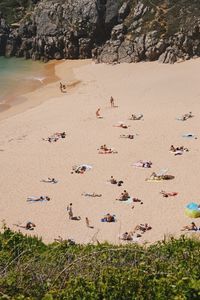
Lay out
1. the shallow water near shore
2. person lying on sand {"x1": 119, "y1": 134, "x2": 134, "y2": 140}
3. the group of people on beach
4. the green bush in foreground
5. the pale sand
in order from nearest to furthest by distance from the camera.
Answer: the green bush in foreground → the group of people on beach → the pale sand → person lying on sand {"x1": 119, "y1": 134, "x2": 134, "y2": 140} → the shallow water near shore

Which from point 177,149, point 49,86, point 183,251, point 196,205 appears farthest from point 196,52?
point 183,251

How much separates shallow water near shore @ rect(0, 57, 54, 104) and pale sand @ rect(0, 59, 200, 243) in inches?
73.5

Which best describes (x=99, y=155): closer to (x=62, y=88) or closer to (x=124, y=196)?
(x=124, y=196)

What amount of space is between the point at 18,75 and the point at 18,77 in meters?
1.07

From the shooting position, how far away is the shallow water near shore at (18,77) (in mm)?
46812

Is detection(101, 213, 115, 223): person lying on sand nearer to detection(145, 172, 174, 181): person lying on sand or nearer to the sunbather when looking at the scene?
the sunbather

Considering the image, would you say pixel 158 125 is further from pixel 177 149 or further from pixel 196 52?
pixel 196 52

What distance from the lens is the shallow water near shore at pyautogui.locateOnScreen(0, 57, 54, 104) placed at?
46812 mm

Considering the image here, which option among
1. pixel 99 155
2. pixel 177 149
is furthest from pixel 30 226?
pixel 177 149

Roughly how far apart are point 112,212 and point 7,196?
5598mm

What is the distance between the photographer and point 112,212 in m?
23.2

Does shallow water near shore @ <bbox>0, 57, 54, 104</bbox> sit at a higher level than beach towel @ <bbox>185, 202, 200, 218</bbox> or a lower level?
higher

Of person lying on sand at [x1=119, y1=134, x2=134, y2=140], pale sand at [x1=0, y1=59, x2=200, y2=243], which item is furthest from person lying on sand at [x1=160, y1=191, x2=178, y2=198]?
person lying on sand at [x1=119, y1=134, x2=134, y2=140]

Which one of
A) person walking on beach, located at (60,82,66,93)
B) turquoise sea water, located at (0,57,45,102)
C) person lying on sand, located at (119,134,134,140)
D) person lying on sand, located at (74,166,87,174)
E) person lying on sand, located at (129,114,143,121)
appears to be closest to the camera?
person lying on sand, located at (74,166,87,174)
